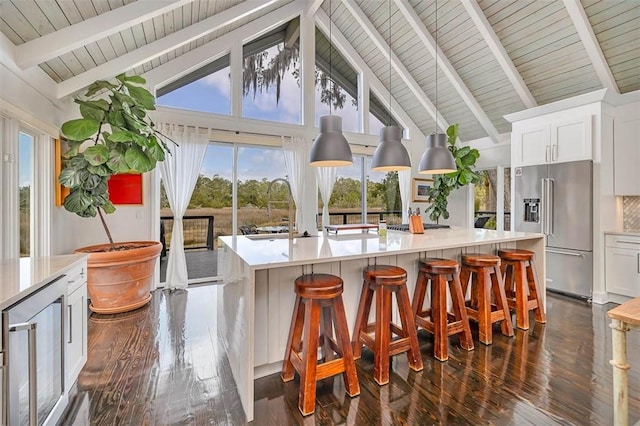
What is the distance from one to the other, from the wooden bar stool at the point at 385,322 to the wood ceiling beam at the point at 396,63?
4.41 meters

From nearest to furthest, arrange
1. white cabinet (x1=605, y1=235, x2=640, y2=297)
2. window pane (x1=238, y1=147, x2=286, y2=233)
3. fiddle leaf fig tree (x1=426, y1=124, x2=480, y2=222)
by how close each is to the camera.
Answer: white cabinet (x1=605, y1=235, x2=640, y2=297) → window pane (x1=238, y1=147, x2=286, y2=233) → fiddle leaf fig tree (x1=426, y1=124, x2=480, y2=222)

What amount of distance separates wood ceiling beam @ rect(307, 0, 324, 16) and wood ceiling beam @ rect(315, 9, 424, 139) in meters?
0.23

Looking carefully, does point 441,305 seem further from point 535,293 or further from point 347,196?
point 347,196

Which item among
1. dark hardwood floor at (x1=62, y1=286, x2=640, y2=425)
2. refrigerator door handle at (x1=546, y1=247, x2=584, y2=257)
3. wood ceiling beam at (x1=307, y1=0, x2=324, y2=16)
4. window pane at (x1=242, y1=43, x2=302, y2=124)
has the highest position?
wood ceiling beam at (x1=307, y1=0, x2=324, y2=16)

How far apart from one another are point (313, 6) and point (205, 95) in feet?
7.66

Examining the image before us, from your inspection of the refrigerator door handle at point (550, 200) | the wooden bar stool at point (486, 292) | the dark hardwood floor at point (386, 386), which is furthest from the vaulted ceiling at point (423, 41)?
the wooden bar stool at point (486, 292)

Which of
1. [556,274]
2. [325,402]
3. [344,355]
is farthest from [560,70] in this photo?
[325,402]

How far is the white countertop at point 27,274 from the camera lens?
1276mm

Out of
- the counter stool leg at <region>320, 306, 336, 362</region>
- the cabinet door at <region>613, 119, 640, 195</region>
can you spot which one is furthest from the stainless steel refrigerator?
the counter stool leg at <region>320, 306, 336, 362</region>

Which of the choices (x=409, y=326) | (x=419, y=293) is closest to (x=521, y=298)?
(x=419, y=293)

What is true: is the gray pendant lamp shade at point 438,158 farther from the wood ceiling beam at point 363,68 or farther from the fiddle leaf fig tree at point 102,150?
the wood ceiling beam at point 363,68

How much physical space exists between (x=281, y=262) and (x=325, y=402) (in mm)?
923

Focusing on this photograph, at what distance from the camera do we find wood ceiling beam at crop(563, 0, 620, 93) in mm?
3385

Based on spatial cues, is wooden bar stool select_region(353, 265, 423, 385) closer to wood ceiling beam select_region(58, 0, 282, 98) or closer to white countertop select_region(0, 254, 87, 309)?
white countertop select_region(0, 254, 87, 309)
